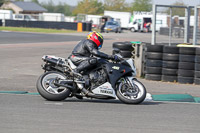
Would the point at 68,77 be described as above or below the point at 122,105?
above

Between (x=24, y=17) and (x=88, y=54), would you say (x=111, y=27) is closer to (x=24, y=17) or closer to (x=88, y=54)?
(x=24, y=17)

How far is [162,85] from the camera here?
11305mm

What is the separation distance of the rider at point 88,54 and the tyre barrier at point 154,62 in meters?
3.80

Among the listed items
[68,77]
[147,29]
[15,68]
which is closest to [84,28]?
[147,29]

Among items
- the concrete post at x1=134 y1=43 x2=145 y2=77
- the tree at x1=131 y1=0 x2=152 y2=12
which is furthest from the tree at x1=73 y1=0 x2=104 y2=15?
the concrete post at x1=134 y1=43 x2=145 y2=77

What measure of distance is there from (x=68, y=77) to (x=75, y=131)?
251 cm

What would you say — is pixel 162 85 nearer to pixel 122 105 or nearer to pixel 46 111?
pixel 122 105

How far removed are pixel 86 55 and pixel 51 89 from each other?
38.3 inches

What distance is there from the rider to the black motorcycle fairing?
16 cm

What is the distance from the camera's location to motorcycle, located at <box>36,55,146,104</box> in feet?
26.0

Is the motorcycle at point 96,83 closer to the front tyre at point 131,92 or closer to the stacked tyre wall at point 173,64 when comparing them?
the front tyre at point 131,92

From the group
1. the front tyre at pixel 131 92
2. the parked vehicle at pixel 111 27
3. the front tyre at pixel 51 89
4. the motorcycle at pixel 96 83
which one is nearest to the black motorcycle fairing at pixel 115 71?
the motorcycle at pixel 96 83

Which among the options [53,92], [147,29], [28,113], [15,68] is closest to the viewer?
[28,113]

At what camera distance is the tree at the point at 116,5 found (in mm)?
119500
